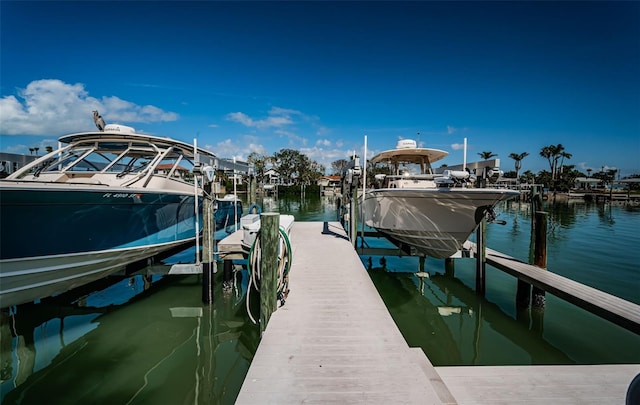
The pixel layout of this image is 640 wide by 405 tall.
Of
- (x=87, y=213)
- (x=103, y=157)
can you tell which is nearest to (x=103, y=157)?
(x=103, y=157)

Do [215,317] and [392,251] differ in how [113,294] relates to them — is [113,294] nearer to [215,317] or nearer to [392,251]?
[215,317]

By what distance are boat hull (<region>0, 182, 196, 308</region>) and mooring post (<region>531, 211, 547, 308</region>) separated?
28.6ft

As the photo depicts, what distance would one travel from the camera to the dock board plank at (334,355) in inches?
100

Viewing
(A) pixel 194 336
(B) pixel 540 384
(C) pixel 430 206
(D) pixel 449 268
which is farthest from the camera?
(D) pixel 449 268

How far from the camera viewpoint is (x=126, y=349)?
211 inches

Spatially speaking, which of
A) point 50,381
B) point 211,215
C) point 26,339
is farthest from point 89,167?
point 50,381

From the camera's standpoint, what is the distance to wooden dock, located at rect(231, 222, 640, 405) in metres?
2.57

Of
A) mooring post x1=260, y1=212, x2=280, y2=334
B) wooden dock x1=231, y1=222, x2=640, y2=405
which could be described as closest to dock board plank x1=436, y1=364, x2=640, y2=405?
wooden dock x1=231, y1=222, x2=640, y2=405

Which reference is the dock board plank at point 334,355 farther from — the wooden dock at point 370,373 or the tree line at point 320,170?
the tree line at point 320,170

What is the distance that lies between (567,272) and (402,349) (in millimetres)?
9930

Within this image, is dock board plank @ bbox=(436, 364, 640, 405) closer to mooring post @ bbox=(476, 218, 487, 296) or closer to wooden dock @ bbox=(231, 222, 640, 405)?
wooden dock @ bbox=(231, 222, 640, 405)

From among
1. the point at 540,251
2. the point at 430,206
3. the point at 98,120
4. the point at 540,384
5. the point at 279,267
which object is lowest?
the point at 540,384

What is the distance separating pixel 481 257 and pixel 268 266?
20.0 ft

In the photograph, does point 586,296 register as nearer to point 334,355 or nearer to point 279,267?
point 334,355
